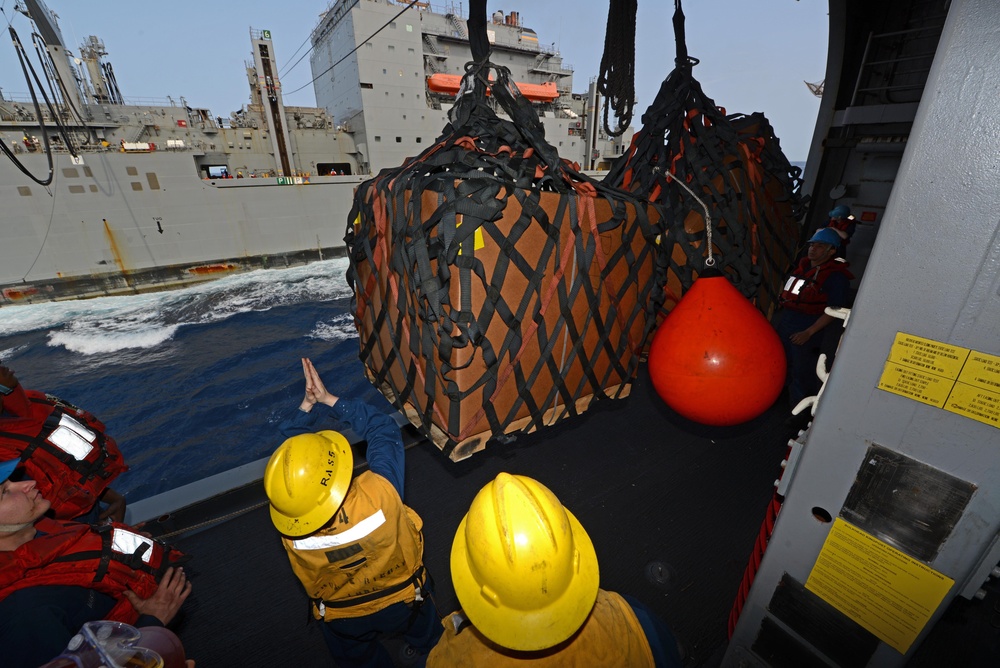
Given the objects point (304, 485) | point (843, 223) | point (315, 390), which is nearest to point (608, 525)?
point (304, 485)

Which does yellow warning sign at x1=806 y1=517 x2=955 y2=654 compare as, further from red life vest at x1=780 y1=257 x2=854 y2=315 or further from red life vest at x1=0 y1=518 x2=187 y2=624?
red life vest at x1=780 y1=257 x2=854 y2=315

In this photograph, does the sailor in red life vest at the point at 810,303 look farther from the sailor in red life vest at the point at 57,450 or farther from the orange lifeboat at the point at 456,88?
the orange lifeboat at the point at 456,88

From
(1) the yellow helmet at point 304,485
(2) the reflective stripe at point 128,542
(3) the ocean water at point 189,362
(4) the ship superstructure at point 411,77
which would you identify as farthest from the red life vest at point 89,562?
(4) the ship superstructure at point 411,77

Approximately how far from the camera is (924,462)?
1153 mm

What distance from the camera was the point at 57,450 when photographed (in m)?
2.64

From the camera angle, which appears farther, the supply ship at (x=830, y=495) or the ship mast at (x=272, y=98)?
the ship mast at (x=272, y=98)

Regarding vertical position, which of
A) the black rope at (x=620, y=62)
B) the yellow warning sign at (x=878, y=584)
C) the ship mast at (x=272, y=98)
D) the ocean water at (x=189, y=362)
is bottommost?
the ocean water at (x=189, y=362)

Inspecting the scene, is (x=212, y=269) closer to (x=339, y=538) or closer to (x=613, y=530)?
(x=339, y=538)

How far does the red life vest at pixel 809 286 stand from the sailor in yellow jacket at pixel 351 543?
433 cm

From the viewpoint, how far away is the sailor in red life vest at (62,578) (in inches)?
56.3

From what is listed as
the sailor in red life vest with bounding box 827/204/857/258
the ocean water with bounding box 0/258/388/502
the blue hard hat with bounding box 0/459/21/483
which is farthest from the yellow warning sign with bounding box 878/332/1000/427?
the ocean water with bounding box 0/258/388/502

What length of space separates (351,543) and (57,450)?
246 centimetres

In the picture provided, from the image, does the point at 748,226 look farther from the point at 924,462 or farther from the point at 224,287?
the point at 224,287

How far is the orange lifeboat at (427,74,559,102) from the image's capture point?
26.1 m
